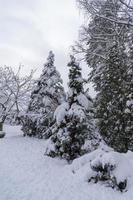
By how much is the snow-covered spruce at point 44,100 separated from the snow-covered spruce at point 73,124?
7397mm

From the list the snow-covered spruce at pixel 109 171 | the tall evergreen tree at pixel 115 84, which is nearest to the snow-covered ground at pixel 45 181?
the snow-covered spruce at pixel 109 171

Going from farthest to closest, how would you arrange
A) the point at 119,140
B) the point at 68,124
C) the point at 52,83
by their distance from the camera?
1. the point at 52,83
2. the point at 119,140
3. the point at 68,124

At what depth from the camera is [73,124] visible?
55.3 ft

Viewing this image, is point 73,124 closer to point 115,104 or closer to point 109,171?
point 115,104

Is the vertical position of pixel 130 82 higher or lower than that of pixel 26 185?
higher

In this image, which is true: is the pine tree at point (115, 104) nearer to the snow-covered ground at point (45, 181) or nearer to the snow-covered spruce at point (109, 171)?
the snow-covered ground at point (45, 181)

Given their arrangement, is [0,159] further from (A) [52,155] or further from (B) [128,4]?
(B) [128,4]

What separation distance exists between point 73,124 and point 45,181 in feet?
14.6

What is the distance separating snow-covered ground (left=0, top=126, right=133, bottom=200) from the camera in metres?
11.3

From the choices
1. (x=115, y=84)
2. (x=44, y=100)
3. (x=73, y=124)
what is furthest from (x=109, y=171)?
(x=44, y=100)

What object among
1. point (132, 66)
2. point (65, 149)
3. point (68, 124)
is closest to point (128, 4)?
point (132, 66)

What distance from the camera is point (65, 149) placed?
16953mm

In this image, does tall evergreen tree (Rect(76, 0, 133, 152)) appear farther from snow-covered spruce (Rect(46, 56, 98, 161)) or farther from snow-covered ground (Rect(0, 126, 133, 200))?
snow-covered ground (Rect(0, 126, 133, 200))

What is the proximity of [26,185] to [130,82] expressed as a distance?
8.19m
